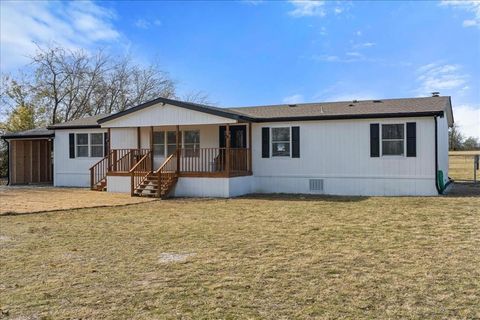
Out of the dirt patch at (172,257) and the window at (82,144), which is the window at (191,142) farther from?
the dirt patch at (172,257)

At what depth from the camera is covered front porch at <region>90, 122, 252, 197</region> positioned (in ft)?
49.6

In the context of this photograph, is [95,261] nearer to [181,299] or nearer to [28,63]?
[181,299]

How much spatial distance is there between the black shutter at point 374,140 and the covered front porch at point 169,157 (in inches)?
169

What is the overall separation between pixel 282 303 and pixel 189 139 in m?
13.9

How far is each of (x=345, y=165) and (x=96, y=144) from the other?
1067 centimetres

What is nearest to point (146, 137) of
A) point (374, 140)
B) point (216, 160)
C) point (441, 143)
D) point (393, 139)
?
point (216, 160)

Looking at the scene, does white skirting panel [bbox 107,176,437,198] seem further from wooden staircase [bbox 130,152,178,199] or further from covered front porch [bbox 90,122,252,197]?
wooden staircase [bbox 130,152,178,199]

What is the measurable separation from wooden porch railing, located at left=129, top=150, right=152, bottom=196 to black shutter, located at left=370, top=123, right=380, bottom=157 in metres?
7.57

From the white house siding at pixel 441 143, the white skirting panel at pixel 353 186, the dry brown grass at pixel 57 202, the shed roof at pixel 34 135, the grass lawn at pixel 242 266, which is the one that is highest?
the shed roof at pixel 34 135

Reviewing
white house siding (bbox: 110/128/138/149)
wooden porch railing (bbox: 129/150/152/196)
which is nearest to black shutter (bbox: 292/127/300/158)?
wooden porch railing (bbox: 129/150/152/196)

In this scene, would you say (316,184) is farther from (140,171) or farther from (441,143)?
(140,171)

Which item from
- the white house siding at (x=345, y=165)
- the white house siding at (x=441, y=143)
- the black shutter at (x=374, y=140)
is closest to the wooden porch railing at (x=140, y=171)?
the white house siding at (x=345, y=165)

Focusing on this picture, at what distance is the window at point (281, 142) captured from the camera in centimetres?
1608

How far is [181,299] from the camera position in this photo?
171 inches
